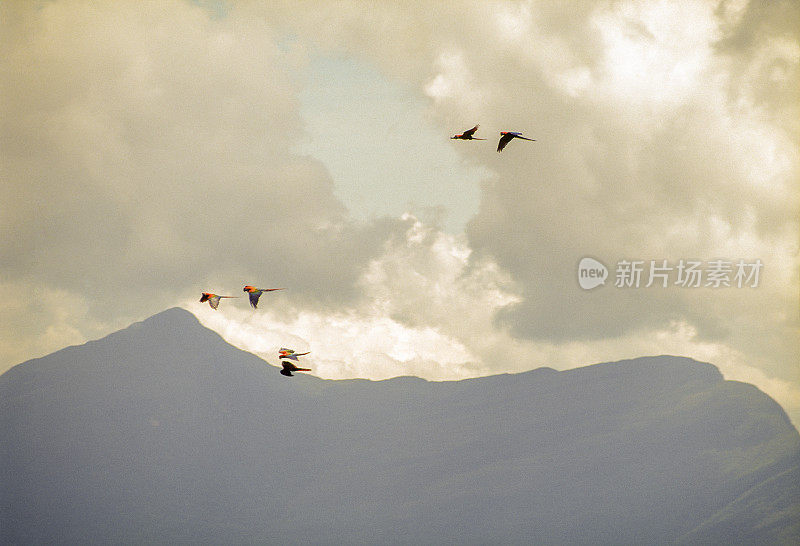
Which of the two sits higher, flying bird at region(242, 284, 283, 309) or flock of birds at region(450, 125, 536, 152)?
flock of birds at region(450, 125, 536, 152)

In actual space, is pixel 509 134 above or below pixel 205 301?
above

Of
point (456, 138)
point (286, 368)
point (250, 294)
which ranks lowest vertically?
point (286, 368)

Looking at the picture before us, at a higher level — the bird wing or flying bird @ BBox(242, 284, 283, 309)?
A: the bird wing

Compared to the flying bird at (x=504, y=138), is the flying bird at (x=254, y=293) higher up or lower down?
lower down

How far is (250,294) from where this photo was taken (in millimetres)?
42188

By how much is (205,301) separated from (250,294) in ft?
13.2

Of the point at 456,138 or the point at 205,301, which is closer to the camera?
the point at 456,138

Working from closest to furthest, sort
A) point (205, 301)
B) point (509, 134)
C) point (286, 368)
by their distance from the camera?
point (286, 368), point (509, 134), point (205, 301)

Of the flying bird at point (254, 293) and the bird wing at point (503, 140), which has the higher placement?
the bird wing at point (503, 140)

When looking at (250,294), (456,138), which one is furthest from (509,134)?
(250,294)

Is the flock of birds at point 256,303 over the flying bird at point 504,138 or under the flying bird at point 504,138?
under

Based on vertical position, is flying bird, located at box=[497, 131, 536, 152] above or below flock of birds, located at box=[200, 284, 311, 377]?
above

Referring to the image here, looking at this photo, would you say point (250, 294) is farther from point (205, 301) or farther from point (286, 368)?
point (286, 368)

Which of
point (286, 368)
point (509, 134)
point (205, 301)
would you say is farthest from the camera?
point (205, 301)
